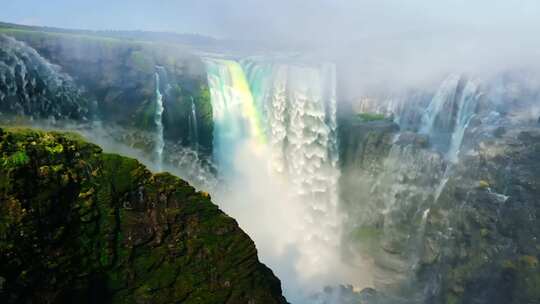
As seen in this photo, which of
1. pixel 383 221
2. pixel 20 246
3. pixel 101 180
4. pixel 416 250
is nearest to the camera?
pixel 20 246

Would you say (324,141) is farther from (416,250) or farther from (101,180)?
(101,180)

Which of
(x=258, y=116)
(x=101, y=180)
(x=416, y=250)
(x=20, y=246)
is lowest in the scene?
(x=416, y=250)

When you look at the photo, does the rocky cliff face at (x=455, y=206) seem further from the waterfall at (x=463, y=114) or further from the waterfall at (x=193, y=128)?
the waterfall at (x=193, y=128)

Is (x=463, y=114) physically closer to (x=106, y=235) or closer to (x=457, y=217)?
(x=457, y=217)

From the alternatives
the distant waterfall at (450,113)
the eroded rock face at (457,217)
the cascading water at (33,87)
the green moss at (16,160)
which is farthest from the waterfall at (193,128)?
the green moss at (16,160)

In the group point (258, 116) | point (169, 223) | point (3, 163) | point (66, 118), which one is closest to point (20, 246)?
point (3, 163)

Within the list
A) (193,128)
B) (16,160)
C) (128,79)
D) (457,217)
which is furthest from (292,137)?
(16,160)
